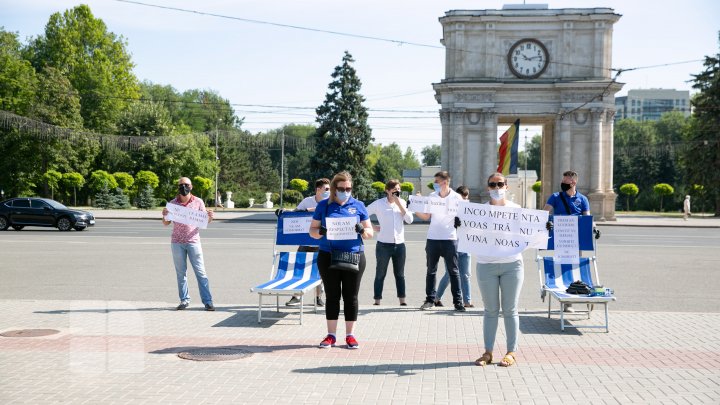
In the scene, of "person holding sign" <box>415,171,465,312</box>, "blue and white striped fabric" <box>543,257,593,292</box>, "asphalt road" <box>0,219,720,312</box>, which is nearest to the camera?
"blue and white striped fabric" <box>543,257,593,292</box>

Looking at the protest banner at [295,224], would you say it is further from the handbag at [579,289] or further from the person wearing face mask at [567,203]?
the handbag at [579,289]

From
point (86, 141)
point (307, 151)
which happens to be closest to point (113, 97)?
point (86, 141)

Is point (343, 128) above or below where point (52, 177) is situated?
above

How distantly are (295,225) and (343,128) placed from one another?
53351mm

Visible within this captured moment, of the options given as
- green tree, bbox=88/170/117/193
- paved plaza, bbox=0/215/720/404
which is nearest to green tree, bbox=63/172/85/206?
green tree, bbox=88/170/117/193

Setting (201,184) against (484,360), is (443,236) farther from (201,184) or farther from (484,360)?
(201,184)

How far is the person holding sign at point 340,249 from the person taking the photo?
909 centimetres

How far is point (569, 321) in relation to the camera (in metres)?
11.2

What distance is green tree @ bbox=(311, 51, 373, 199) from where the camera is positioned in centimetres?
6506

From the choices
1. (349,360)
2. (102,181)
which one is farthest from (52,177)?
(349,360)

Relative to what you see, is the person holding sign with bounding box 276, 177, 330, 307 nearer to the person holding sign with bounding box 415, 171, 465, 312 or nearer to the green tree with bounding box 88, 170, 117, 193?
the person holding sign with bounding box 415, 171, 465, 312

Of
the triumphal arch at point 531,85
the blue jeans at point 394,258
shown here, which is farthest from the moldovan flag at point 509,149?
the blue jeans at point 394,258

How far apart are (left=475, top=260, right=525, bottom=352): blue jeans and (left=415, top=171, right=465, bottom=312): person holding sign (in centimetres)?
350

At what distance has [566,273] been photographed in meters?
11.8
